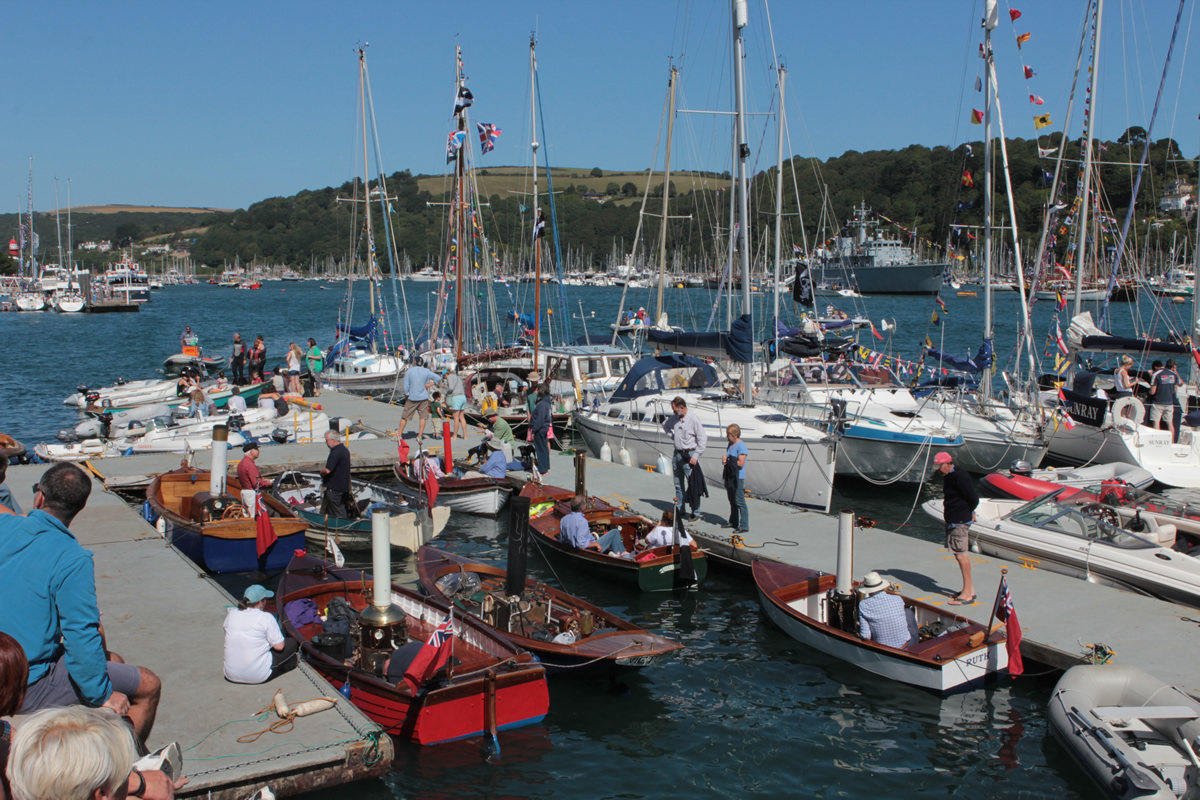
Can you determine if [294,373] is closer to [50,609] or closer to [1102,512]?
[1102,512]

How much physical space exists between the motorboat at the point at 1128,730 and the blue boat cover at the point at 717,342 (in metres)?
10.4

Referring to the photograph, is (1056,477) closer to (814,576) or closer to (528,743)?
(814,576)

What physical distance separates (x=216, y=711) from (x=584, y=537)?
6770 mm

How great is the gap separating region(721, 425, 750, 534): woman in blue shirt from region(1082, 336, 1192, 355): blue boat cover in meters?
12.6

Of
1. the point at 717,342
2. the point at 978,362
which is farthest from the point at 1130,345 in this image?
the point at 717,342

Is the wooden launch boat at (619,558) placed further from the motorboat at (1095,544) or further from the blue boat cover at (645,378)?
the blue boat cover at (645,378)

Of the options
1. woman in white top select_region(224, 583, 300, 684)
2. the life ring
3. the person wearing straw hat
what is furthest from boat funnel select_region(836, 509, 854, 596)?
the life ring

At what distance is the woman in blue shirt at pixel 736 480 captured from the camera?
1394cm

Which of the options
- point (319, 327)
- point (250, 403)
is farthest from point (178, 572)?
point (319, 327)

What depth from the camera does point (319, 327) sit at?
263 feet

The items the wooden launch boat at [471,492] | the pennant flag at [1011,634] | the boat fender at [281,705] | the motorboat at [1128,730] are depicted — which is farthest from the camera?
the wooden launch boat at [471,492]

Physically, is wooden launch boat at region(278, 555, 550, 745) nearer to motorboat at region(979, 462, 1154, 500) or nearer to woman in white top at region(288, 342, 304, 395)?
motorboat at region(979, 462, 1154, 500)

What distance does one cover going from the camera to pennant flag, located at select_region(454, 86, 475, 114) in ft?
89.8

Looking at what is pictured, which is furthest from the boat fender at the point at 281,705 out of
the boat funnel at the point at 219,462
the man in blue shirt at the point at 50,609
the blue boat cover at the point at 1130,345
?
the blue boat cover at the point at 1130,345
